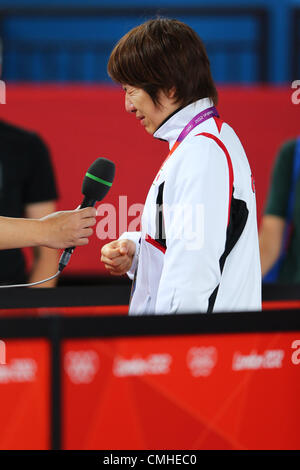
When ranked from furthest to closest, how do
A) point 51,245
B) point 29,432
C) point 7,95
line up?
point 7,95 < point 51,245 < point 29,432

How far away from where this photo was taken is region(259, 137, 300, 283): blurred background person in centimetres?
174

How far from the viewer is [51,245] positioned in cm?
114

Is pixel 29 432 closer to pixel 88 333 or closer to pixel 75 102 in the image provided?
pixel 88 333

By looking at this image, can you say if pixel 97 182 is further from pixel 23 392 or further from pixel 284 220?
pixel 284 220

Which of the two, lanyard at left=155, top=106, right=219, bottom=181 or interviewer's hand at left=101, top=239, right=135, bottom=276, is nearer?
lanyard at left=155, top=106, right=219, bottom=181

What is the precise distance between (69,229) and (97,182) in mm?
93

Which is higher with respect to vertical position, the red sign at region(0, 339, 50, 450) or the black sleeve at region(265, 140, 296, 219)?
the black sleeve at region(265, 140, 296, 219)

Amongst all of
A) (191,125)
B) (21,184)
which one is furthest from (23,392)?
(21,184)

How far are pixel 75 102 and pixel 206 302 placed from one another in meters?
1.78

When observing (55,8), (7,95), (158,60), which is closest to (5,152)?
(158,60)

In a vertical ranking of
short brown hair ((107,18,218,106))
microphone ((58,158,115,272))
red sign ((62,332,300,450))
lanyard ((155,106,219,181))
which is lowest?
red sign ((62,332,300,450))

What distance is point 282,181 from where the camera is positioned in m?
1.75

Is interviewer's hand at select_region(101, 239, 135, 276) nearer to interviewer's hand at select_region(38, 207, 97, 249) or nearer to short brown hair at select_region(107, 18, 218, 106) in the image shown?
interviewer's hand at select_region(38, 207, 97, 249)

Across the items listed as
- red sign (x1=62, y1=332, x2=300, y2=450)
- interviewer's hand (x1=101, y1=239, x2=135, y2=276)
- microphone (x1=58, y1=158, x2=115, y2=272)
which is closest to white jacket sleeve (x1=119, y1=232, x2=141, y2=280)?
interviewer's hand (x1=101, y1=239, x2=135, y2=276)
